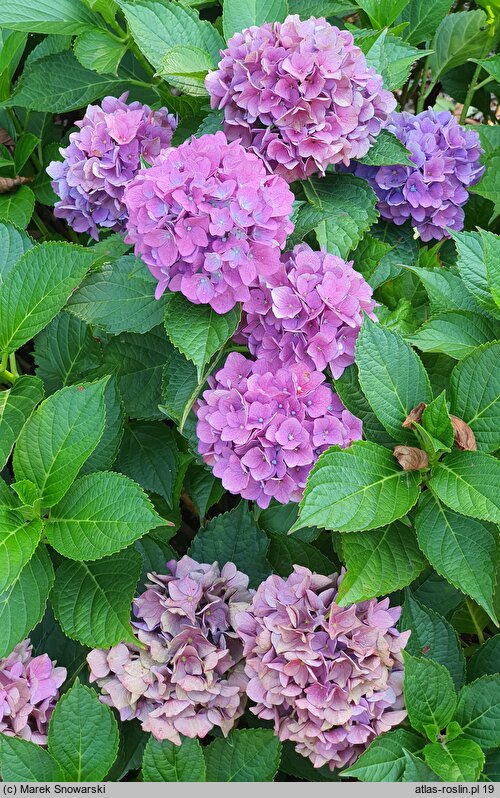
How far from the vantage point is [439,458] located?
1253 millimetres

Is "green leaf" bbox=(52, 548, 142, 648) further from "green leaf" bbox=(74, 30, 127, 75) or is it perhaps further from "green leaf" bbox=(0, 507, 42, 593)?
"green leaf" bbox=(74, 30, 127, 75)

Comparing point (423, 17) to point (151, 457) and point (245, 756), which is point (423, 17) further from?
point (245, 756)

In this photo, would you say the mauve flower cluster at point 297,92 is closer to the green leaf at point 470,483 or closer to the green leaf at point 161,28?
the green leaf at point 161,28

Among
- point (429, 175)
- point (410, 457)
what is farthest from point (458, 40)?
point (410, 457)

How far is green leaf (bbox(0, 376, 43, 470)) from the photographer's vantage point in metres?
1.31

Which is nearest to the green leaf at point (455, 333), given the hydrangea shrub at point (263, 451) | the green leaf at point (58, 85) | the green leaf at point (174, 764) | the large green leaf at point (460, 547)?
the hydrangea shrub at point (263, 451)

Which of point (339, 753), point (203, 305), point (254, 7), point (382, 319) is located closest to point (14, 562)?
point (203, 305)

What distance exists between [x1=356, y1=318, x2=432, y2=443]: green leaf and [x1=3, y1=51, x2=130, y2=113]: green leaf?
1047mm

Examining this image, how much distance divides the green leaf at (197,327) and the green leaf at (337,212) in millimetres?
239

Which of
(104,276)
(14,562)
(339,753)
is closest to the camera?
(14,562)

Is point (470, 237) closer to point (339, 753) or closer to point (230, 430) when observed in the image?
point (230, 430)

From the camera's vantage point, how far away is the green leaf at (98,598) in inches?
51.1

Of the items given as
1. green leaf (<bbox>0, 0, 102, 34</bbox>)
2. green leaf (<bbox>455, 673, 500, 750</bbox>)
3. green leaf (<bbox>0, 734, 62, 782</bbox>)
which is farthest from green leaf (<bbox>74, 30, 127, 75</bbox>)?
green leaf (<bbox>455, 673, 500, 750</bbox>)

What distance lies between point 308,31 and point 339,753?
3.99 ft
